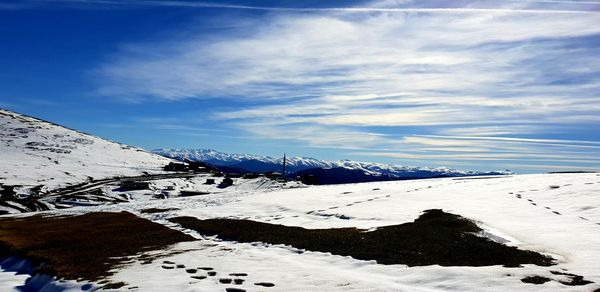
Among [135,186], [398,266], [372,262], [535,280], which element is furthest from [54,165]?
[535,280]

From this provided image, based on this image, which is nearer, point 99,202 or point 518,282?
point 518,282

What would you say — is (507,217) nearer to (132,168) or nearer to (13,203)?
(13,203)

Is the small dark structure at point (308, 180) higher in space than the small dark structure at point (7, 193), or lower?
higher

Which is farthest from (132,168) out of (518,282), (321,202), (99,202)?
(518,282)

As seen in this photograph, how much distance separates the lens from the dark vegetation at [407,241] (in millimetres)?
23719

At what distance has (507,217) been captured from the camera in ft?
128

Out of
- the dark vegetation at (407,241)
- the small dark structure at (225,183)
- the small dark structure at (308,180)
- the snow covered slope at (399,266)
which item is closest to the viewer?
the snow covered slope at (399,266)

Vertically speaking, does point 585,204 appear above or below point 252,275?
above

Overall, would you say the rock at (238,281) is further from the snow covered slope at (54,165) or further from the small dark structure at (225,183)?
the snow covered slope at (54,165)

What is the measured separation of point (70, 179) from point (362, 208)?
11023cm

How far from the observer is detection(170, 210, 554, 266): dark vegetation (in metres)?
23.7

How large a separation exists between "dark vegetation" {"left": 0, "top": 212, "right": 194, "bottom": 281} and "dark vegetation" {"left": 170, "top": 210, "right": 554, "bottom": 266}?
6.17 m

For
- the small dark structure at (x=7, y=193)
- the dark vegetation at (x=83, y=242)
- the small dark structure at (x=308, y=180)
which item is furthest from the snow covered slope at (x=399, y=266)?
the small dark structure at (x=308, y=180)

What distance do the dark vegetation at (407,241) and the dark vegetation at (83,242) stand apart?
20.2ft
